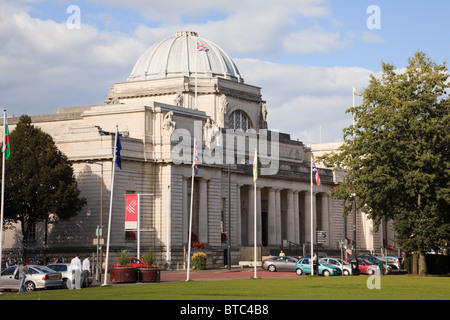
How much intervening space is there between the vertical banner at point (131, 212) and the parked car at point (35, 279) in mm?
14679

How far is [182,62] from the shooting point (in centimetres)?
10769

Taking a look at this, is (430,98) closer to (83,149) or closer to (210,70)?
(83,149)

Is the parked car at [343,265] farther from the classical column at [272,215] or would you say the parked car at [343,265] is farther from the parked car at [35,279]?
the classical column at [272,215]

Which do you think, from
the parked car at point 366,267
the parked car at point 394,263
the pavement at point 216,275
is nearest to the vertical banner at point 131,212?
the pavement at point 216,275

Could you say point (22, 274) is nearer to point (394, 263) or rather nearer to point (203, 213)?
point (203, 213)

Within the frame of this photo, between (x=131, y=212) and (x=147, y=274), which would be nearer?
(x=147, y=274)

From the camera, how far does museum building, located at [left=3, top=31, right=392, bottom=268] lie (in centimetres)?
8025

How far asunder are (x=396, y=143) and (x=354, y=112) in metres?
6.62

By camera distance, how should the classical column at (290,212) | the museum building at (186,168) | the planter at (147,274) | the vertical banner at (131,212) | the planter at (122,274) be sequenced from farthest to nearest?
the classical column at (290,212), the museum building at (186,168), the vertical banner at (131,212), the planter at (147,274), the planter at (122,274)

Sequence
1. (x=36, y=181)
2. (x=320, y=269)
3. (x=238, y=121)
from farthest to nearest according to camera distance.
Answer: (x=238, y=121) → (x=36, y=181) → (x=320, y=269)

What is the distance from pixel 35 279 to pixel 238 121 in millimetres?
61031

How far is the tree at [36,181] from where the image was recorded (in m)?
72.9

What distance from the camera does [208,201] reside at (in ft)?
292

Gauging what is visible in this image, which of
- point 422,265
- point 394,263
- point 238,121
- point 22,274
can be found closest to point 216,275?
point 422,265
